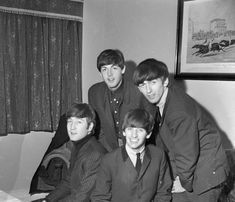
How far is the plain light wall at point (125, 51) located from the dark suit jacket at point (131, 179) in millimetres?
1007

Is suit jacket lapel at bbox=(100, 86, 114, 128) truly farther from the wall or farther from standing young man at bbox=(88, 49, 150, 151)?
the wall

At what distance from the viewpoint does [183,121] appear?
2.03 m

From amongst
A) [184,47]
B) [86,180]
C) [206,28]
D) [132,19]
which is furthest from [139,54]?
[86,180]

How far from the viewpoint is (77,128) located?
8.09ft

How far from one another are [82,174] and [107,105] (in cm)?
54

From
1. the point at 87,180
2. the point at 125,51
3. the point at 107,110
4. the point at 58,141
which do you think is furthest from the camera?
the point at 125,51

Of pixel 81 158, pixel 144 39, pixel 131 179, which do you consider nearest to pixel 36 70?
pixel 144 39

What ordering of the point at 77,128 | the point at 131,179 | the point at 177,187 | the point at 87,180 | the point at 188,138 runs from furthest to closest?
1. the point at 77,128
2. the point at 87,180
3. the point at 177,187
4. the point at 131,179
5. the point at 188,138

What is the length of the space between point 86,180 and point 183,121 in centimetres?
75

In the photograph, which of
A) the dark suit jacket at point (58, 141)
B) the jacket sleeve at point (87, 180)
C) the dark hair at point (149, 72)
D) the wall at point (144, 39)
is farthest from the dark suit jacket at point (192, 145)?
the dark suit jacket at point (58, 141)

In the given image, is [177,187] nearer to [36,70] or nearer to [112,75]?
[112,75]

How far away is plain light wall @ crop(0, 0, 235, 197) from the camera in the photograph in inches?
122

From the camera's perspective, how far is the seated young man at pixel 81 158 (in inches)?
93.0

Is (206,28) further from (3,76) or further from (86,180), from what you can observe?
(3,76)
